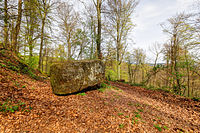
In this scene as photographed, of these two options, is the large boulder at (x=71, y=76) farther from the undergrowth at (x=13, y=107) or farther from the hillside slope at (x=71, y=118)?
the undergrowth at (x=13, y=107)

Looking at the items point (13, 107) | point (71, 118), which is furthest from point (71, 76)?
point (13, 107)

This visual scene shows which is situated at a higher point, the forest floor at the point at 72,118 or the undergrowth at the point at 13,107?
the undergrowth at the point at 13,107

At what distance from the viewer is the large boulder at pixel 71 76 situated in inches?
170

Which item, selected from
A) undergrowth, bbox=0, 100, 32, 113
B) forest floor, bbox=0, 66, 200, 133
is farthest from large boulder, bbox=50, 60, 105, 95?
undergrowth, bbox=0, 100, 32, 113

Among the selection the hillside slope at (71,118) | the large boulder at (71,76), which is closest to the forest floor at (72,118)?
the hillside slope at (71,118)

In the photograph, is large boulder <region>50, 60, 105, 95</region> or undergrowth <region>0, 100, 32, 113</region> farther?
large boulder <region>50, 60, 105, 95</region>

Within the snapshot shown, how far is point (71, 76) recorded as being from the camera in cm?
453

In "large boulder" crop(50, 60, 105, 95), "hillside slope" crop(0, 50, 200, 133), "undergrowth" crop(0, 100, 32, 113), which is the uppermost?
"large boulder" crop(50, 60, 105, 95)

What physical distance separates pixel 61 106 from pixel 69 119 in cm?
78

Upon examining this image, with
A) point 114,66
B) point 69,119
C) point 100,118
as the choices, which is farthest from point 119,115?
point 114,66

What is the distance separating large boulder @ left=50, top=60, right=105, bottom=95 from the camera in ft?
14.2

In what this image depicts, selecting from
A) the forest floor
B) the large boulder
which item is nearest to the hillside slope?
the forest floor

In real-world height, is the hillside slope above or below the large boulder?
below

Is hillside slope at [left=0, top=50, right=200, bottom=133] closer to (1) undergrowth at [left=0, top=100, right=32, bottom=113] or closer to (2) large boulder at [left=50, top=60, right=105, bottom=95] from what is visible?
(1) undergrowth at [left=0, top=100, right=32, bottom=113]
